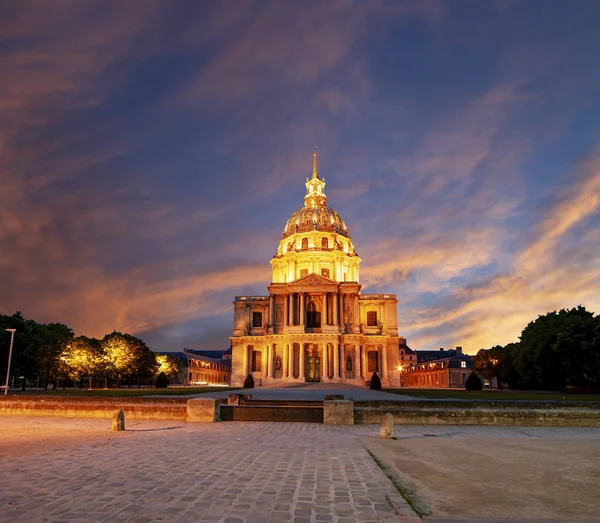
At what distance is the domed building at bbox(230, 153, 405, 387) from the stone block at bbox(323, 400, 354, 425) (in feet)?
196

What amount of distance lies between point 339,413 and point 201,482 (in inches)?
441

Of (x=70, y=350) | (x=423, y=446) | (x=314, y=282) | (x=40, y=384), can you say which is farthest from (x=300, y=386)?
(x=423, y=446)

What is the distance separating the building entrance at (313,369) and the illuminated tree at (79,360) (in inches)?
1307

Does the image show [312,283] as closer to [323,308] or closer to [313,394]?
[323,308]

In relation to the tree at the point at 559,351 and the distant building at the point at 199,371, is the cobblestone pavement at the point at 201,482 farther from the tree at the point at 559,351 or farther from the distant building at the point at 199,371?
the distant building at the point at 199,371

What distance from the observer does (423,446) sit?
13203 millimetres

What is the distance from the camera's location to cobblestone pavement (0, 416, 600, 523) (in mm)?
6395

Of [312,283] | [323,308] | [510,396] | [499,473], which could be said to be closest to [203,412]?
[499,473]

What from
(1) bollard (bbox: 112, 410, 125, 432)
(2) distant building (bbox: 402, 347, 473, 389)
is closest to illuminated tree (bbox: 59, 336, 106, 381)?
(1) bollard (bbox: 112, 410, 125, 432)

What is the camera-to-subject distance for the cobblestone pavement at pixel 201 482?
21.0ft

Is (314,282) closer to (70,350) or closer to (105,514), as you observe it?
(70,350)

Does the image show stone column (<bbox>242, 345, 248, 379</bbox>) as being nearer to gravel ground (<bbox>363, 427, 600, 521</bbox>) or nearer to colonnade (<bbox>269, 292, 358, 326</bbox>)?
colonnade (<bbox>269, 292, 358, 326</bbox>)

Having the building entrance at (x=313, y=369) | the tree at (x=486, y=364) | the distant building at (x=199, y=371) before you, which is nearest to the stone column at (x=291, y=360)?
the building entrance at (x=313, y=369)

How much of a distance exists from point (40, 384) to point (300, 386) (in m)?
48.8
